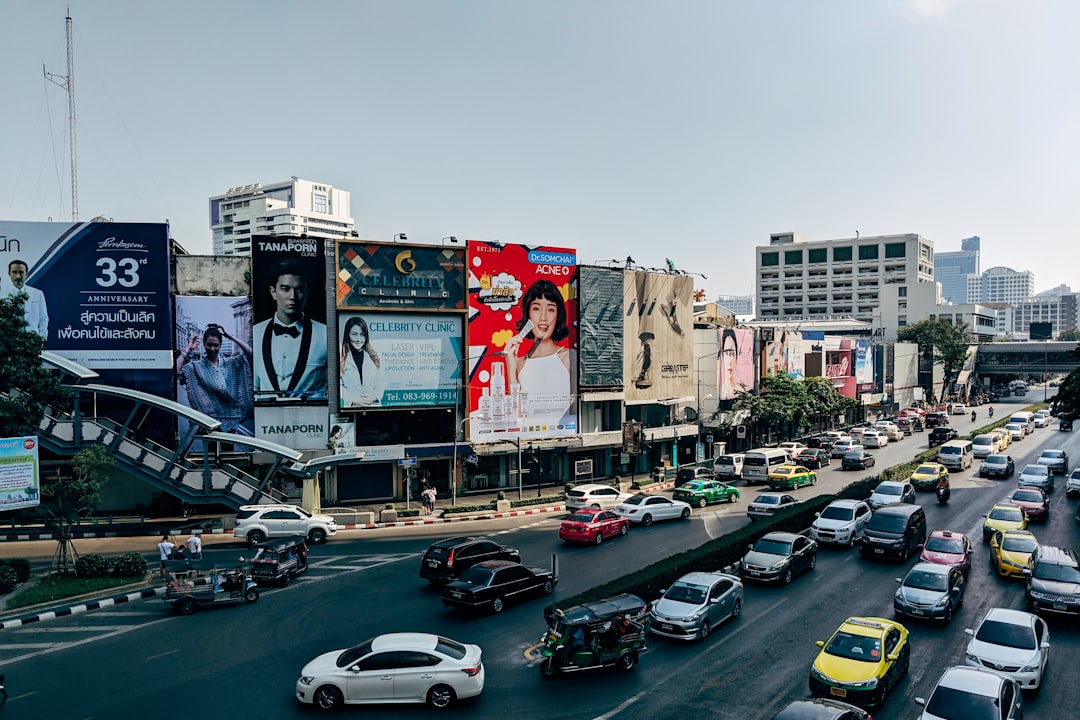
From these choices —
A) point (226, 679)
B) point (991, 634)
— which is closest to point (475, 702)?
point (226, 679)

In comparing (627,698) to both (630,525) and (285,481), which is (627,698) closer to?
(630,525)

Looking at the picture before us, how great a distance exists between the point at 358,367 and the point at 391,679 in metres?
28.1

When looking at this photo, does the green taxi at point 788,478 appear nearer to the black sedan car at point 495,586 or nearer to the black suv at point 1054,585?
the black suv at point 1054,585

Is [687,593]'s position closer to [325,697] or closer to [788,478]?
[325,697]

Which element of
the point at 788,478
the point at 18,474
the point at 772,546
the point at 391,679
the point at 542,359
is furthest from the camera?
the point at 788,478

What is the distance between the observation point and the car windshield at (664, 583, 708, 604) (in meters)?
22.8

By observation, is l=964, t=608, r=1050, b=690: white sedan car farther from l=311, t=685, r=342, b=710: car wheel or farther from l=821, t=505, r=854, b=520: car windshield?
l=311, t=685, r=342, b=710: car wheel

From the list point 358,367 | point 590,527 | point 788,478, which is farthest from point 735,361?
Result: point 590,527

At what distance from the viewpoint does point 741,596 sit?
2473 cm

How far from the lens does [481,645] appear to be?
22.1m

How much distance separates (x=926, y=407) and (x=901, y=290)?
172ft

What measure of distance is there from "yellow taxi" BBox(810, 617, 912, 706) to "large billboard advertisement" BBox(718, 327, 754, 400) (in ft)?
149

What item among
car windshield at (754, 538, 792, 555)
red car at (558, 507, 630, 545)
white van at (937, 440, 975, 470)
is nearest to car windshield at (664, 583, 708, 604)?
car windshield at (754, 538, 792, 555)

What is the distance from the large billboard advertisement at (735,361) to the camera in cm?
6469
